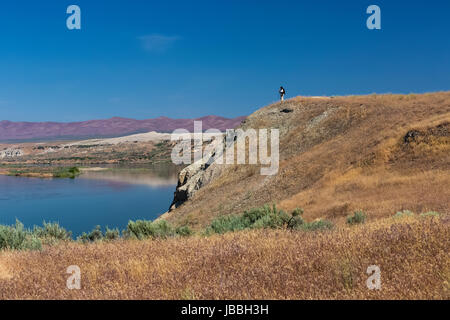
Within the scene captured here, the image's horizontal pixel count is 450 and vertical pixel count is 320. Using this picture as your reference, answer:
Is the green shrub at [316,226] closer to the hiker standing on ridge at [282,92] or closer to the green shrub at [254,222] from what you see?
the green shrub at [254,222]

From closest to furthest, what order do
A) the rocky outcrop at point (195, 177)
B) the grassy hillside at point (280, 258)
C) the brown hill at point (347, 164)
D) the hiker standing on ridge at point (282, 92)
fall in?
the grassy hillside at point (280, 258) → the brown hill at point (347, 164) → the rocky outcrop at point (195, 177) → the hiker standing on ridge at point (282, 92)

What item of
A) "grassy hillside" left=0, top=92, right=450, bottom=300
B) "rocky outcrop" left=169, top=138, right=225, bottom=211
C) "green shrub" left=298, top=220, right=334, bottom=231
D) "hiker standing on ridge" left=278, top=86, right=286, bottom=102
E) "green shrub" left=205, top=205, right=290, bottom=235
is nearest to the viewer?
"grassy hillside" left=0, top=92, right=450, bottom=300

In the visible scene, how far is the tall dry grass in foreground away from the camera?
400 cm

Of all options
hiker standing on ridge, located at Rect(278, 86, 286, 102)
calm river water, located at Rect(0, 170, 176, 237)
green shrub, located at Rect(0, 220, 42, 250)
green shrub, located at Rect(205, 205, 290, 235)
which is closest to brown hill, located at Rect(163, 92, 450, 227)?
hiker standing on ridge, located at Rect(278, 86, 286, 102)

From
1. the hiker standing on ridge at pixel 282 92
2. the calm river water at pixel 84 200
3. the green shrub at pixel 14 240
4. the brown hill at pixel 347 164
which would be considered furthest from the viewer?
the calm river water at pixel 84 200

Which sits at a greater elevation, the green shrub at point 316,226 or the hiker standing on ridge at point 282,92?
the hiker standing on ridge at point 282,92

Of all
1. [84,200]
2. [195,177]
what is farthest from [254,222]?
[84,200]

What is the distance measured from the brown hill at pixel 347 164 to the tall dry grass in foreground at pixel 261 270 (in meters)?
6.86

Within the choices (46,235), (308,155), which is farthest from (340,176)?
(46,235)

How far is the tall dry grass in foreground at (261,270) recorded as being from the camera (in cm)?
400


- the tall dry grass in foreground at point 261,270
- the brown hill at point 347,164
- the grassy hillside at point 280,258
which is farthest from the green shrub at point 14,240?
the brown hill at point 347,164

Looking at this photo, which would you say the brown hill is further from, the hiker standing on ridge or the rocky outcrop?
the hiker standing on ridge

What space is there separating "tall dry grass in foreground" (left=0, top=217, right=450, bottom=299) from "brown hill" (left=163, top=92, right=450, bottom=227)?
270 inches
